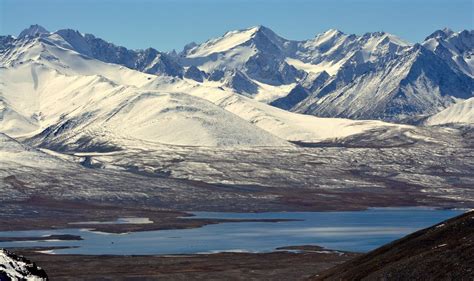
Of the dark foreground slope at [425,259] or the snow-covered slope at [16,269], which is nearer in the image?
the snow-covered slope at [16,269]

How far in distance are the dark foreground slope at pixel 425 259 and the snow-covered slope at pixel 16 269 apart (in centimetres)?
3887

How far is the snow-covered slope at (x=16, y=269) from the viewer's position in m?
56.2

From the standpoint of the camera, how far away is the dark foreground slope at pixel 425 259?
88688 mm

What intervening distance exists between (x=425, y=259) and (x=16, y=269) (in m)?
45.9

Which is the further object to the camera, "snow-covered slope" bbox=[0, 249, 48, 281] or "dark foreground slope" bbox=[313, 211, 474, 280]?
"dark foreground slope" bbox=[313, 211, 474, 280]

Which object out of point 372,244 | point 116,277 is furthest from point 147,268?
point 372,244

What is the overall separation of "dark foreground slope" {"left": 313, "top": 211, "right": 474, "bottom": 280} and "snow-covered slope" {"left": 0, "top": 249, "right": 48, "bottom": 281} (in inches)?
1530

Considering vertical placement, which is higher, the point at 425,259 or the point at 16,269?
the point at 425,259

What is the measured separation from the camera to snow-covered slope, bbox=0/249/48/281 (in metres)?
56.2

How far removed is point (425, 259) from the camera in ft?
306

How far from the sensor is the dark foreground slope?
88688 millimetres

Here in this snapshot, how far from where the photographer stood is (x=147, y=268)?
505 feet

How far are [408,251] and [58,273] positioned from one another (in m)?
62.0

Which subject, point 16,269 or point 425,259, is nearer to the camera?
point 16,269
